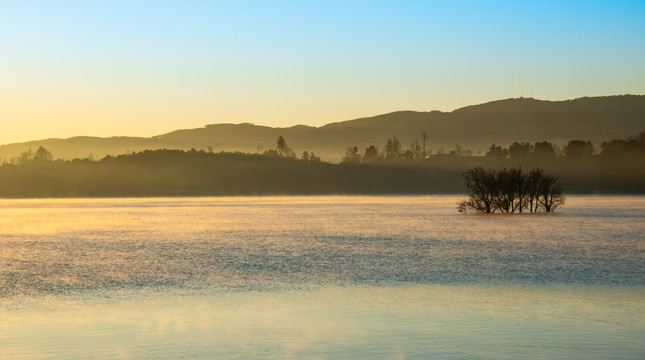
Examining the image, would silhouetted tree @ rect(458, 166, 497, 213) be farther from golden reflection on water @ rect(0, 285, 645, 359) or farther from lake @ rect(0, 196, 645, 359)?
golden reflection on water @ rect(0, 285, 645, 359)

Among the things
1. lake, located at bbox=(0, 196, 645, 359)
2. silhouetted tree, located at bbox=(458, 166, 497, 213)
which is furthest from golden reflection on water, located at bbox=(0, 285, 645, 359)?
silhouetted tree, located at bbox=(458, 166, 497, 213)

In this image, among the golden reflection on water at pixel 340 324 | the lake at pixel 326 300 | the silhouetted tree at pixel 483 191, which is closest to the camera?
the golden reflection on water at pixel 340 324

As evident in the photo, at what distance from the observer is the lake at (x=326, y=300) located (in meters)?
13.8

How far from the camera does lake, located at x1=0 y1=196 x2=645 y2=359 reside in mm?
13758

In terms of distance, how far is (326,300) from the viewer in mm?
18891

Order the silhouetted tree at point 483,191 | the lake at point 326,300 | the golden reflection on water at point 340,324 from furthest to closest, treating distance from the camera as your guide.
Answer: the silhouetted tree at point 483,191
the lake at point 326,300
the golden reflection on water at point 340,324

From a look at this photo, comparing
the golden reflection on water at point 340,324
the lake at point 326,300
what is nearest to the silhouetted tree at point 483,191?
the lake at point 326,300

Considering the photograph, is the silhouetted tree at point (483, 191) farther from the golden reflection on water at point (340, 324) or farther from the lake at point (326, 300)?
the golden reflection on water at point (340, 324)

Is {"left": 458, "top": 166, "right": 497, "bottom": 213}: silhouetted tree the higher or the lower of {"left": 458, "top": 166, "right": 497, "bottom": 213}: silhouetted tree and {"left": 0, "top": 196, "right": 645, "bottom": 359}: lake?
the higher

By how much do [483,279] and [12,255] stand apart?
19.0 m

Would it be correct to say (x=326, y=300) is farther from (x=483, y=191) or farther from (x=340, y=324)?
(x=483, y=191)

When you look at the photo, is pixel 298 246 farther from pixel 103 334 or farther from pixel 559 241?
pixel 103 334

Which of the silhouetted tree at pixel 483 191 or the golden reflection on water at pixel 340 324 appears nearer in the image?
the golden reflection on water at pixel 340 324

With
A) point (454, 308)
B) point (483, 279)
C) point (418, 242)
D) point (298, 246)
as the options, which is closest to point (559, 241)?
point (418, 242)
